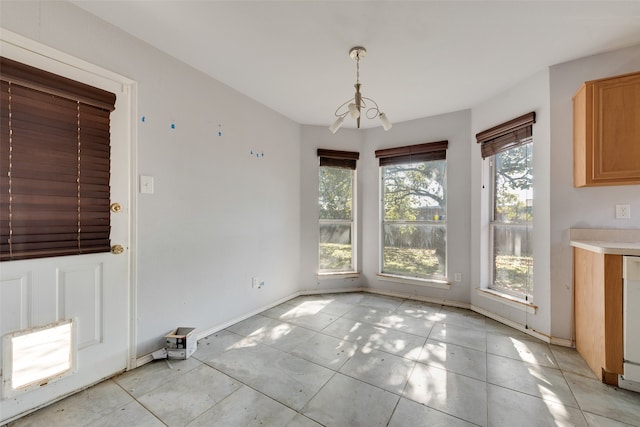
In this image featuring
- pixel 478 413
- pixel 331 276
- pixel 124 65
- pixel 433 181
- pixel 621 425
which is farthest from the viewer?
pixel 331 276

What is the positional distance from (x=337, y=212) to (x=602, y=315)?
2.82 metres

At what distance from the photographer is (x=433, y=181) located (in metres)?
3.48

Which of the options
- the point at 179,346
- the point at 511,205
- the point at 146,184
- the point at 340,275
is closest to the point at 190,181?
the point at 146,184

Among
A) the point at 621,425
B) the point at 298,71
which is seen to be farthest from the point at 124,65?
the point at 621,425

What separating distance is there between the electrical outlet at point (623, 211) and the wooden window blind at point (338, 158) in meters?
2.72

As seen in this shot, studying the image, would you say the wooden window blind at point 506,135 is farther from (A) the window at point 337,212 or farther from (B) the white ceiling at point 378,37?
(A) the window at point 337,212

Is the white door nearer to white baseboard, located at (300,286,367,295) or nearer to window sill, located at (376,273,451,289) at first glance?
white baseboard, located at (300,286,367,295)

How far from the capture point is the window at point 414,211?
11.3 ft

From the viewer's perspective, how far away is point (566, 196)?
2.27m

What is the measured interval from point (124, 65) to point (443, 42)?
2.41 metres

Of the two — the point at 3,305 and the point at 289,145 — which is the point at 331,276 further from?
the point at 3,305

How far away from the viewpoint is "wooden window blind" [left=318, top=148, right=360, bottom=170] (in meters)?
3.72

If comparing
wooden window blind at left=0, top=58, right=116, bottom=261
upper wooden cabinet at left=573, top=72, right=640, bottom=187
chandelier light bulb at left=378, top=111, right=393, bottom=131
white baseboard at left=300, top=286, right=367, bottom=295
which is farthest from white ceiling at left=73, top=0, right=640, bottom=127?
white baseboard at left=300, top=286, right=367, bottom=295

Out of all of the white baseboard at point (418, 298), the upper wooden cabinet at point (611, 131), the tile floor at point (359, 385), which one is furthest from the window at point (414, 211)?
the upper wooden cabinet at point (611, 131)
